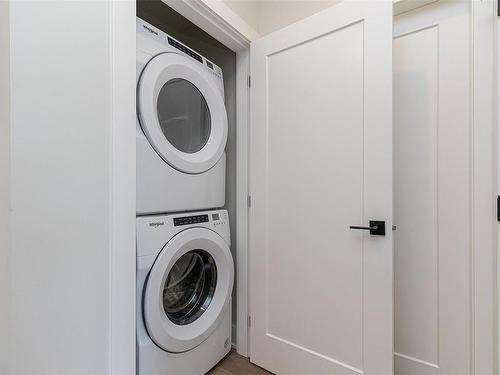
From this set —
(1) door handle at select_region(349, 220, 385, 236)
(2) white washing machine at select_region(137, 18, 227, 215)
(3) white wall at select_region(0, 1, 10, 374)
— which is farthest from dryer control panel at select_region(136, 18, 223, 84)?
(1) door handle at select_region(349, 220, 385, 236)

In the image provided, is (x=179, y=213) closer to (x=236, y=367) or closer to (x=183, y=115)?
(x=183, y=115)

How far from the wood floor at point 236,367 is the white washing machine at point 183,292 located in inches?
2.5

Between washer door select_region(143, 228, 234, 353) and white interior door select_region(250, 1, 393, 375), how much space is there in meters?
0.22

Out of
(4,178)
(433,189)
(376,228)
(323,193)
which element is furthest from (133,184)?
(433,189)

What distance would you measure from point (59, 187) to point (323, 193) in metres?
1.10

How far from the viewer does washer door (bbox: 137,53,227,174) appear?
114cm

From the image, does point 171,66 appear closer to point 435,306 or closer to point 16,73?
point 16,73

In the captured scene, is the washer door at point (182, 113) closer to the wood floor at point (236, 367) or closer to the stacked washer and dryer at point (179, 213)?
the stacked washer and dryer at point (179, 213)

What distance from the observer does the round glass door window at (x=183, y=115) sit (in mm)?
1318

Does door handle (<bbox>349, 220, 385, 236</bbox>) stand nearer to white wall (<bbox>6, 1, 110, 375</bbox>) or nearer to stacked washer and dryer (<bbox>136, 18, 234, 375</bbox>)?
stacked washer and dryer (<bbox>136, 18, 234, 375</bbox>)

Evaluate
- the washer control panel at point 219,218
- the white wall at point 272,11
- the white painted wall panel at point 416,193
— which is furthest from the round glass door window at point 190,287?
the white wall at point 272,11

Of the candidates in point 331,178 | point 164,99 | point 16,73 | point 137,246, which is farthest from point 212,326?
point 16,73

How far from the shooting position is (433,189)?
126 cm

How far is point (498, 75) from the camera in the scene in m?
1.05
